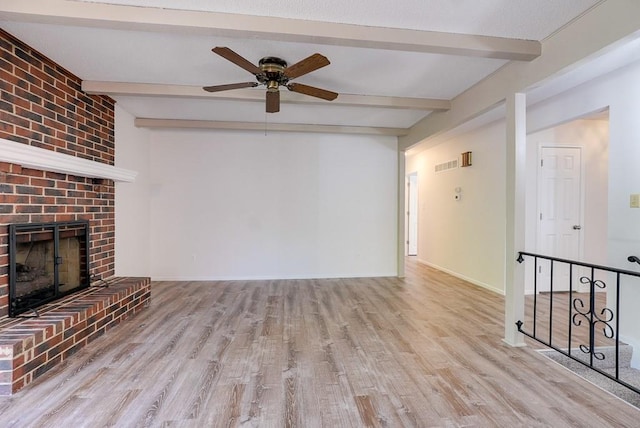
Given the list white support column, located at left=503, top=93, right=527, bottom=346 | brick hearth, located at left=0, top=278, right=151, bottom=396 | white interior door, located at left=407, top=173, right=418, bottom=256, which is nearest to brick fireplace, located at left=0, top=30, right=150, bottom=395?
brick hearth, located at left=0, top=278, right=151, bottom=396

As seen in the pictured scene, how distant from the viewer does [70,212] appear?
3264 millimetres

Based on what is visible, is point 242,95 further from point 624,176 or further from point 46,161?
point 624,176

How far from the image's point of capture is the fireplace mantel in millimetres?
2199

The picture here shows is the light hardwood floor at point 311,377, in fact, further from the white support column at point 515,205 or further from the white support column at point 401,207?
the white support column at point 401,207

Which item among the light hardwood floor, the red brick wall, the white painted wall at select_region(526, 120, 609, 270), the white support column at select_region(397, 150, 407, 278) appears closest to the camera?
the light hardwood floor

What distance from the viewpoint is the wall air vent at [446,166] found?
18.8 feet

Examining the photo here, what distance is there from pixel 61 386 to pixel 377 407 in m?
2.05

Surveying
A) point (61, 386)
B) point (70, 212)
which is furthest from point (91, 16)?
point (61, 386)

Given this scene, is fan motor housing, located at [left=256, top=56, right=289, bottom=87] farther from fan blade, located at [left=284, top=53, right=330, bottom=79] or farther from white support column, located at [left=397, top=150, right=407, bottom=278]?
white support column, located at [left=397, top=150, right=407, bottom=278]

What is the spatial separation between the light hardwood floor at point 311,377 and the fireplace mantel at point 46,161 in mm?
→ 1521

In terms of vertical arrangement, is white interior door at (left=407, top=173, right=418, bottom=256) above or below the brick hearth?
above

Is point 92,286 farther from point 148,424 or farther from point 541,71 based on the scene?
point 541,71

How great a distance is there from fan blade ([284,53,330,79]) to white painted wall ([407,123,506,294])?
326 centimetres

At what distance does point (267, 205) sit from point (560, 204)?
4.33 meters
